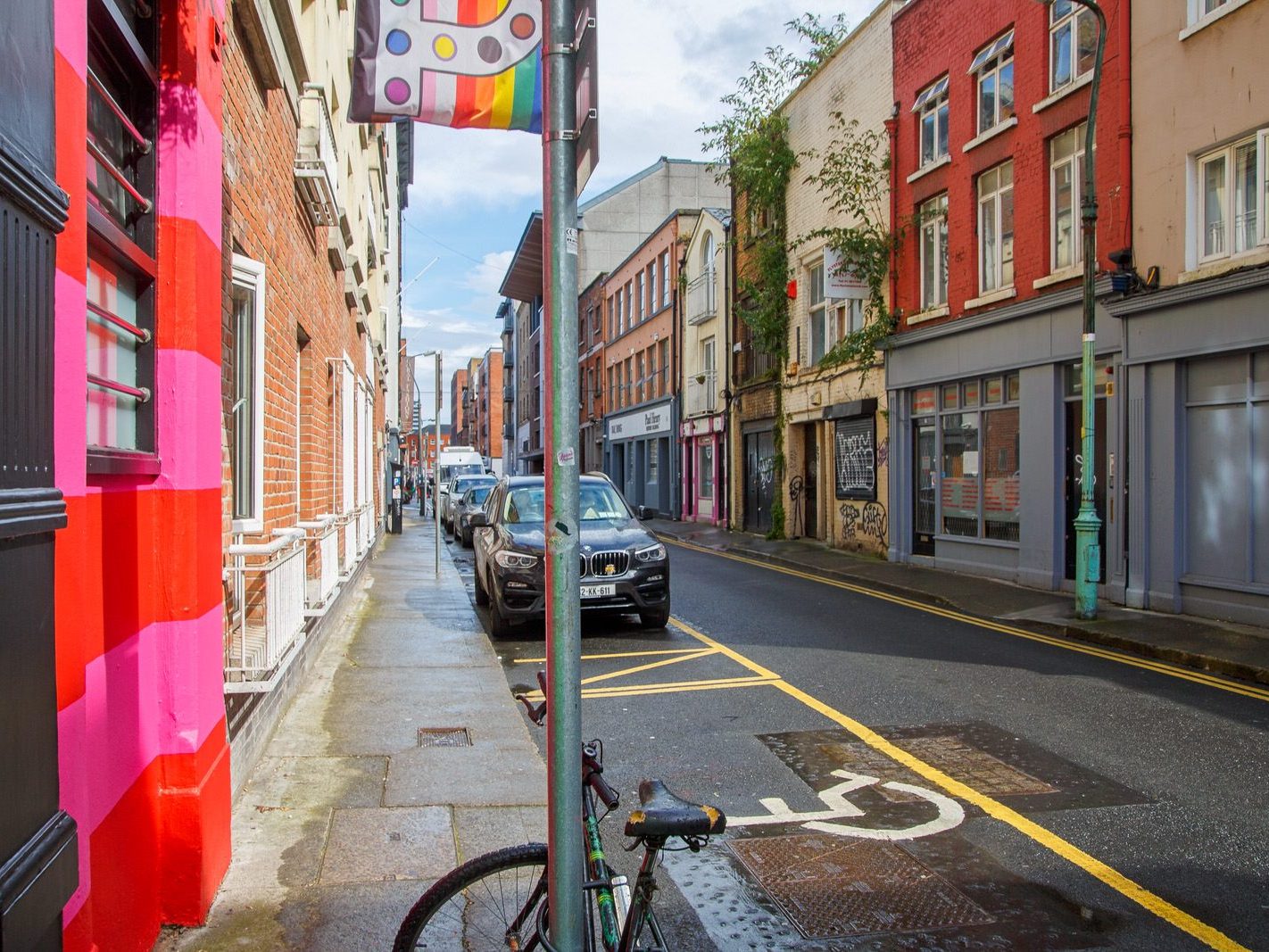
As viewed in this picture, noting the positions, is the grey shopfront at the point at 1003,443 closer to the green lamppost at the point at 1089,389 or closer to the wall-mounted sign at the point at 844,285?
the wall-mounted sign at the point at 844,285

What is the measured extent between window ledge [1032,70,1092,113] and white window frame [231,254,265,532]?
39.1 feet

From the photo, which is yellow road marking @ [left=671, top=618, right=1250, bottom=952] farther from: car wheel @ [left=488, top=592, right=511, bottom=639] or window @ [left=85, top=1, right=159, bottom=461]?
window @ [left=85, top=1, right=159, bottom=461]

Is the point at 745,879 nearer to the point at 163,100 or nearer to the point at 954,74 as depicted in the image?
the point at 163,100

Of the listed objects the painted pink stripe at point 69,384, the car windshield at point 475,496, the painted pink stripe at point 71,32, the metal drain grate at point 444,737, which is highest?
the painted pink stripe at point 71,32

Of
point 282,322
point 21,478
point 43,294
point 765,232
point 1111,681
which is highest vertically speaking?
point 765,232

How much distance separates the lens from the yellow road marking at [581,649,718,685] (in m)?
8.55

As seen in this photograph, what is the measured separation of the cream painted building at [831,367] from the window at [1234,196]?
7.77 meters

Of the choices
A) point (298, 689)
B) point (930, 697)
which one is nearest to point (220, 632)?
point (298, 689)

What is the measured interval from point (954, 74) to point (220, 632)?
16467mm

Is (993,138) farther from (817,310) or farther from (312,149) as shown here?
(312,149)

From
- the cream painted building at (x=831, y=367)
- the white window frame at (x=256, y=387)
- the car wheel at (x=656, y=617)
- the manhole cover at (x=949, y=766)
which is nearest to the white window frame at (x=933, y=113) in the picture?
the cream painted building at (x=831, y=367)

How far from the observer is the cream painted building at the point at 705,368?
29.7 meters

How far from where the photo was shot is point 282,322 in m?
7.27

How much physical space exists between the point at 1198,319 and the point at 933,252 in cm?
684
